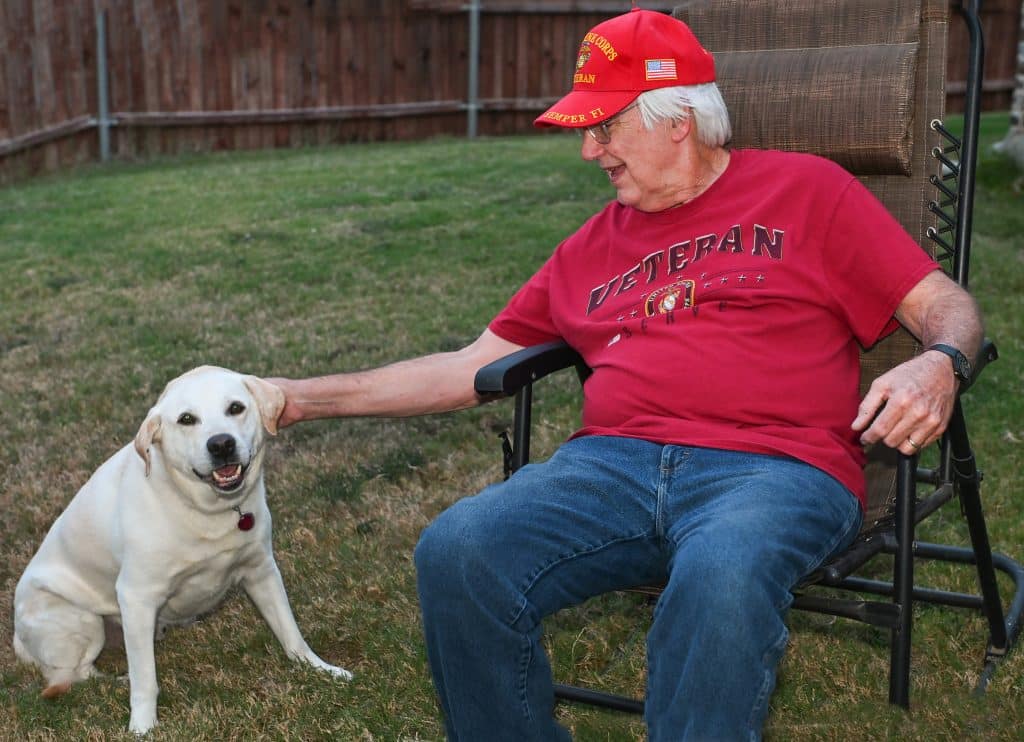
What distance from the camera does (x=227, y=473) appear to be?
308cm

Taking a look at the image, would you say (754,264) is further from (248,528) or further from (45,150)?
(45,150)

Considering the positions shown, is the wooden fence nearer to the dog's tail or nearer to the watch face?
the dog's tail

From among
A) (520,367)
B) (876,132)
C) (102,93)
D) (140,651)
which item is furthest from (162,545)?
(102,93)

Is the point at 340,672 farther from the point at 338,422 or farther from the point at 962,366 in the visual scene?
the point at 338,422

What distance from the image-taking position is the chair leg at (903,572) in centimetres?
259

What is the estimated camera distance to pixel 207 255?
8172mm

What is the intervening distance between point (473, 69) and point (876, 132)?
447 inches

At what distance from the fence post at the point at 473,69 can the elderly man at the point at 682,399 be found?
1145 cm

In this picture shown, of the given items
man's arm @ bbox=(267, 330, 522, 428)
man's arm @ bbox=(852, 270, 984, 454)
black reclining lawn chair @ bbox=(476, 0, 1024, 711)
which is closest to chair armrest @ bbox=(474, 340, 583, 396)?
black reclining lawn chair @ bbox=(476, 0, 1024, 711)

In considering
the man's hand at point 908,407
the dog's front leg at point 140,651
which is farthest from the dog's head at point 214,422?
the man's hand at point 908,407

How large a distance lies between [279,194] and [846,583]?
7827 millimetres

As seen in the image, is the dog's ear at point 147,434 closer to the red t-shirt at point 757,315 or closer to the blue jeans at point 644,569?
the blue jeans at point 644,569

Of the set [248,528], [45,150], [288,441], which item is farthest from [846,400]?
[45,150]

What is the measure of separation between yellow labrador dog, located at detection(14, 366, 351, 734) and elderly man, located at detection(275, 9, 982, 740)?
192 mm
